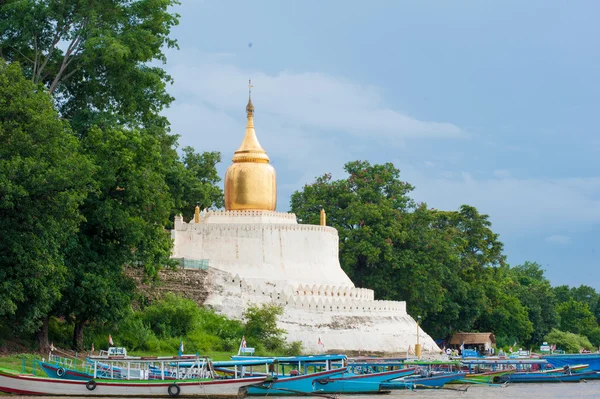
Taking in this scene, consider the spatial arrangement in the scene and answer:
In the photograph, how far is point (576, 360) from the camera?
Answer: 5338 centimetres

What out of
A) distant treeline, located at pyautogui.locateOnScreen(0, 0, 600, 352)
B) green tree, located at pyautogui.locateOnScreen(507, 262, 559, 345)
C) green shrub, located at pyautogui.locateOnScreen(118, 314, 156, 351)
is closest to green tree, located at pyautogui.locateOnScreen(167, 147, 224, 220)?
distant treeline, located at pyautogui.locateOnScreen(0, 0, 600, 352)

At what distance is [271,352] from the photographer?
47000 mm

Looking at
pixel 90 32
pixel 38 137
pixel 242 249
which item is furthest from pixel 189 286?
pixel 38 137

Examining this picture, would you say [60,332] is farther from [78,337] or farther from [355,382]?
[355,382]

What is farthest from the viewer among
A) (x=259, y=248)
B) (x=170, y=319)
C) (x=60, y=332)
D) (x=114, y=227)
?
(x=259, y=248)

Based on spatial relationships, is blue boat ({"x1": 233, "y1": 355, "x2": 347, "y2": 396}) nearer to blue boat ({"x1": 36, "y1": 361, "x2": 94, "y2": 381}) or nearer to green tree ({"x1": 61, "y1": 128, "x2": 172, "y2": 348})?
blue boat ({"x1": 36, "y1": 361, "x2": 94, "y2": 381})

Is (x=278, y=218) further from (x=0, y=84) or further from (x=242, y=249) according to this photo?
(x=0, y=84)

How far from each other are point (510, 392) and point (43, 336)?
18.1 metres

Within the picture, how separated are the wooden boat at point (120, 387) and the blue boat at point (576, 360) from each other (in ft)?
88.7

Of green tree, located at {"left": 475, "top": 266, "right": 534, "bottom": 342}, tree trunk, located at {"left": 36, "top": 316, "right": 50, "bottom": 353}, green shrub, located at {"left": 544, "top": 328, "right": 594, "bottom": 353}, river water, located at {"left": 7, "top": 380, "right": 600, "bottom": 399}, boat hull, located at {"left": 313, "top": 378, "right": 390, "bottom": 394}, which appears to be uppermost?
green tree, located at {"left": 475, "top": 266, "right": 534, "bottom": 342}

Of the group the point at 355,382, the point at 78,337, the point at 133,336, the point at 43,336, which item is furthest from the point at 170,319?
the point at 355,382

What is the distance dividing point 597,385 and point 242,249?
20.6 m

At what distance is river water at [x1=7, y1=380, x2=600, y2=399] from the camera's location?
123 ft

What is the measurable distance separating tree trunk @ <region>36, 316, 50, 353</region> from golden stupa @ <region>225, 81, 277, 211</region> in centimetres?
2422
